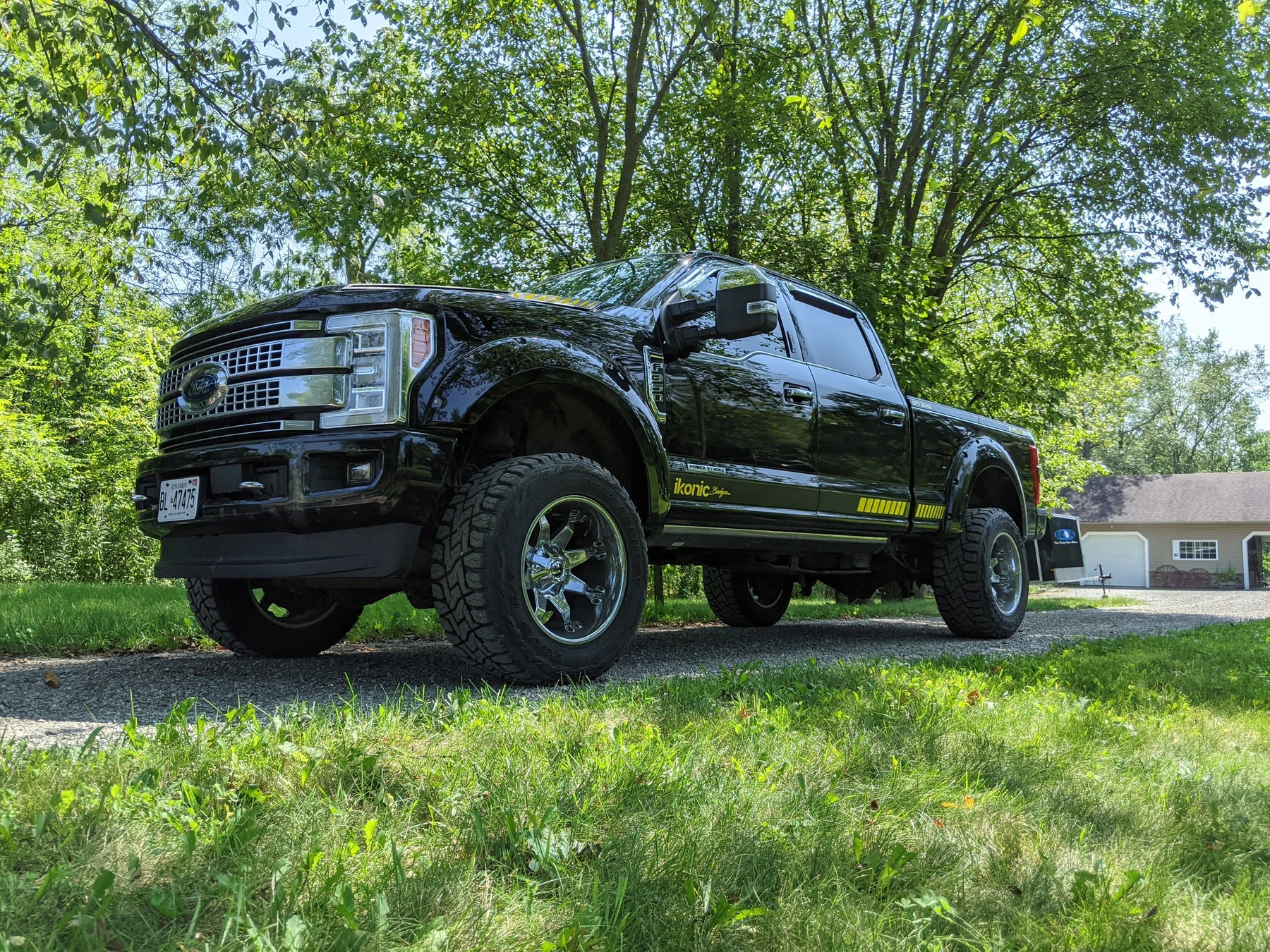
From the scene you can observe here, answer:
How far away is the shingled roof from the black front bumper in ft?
147

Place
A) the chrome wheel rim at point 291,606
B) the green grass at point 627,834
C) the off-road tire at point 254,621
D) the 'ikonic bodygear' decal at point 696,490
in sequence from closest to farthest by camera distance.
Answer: the green grass at point 627,834
the 'ikonic bodygear' decal at point 696,490
the off-road tire at point 254,621
the chrome wheel rim at point 291,606

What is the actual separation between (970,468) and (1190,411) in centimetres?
6879

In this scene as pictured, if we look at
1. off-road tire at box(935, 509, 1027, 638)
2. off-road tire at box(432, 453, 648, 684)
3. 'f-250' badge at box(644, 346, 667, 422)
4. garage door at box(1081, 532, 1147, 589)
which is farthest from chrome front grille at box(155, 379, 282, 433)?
garage door at box(1081, 532, 1147, 589)

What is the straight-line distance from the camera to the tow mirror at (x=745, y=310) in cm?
447

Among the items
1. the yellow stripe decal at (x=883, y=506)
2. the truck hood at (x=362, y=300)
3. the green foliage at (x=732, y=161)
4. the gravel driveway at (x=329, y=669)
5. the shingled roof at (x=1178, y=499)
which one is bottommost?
the gravel driveway at (x=329, y=669)

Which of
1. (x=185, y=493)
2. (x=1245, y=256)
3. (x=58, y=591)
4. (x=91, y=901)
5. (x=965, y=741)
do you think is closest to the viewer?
(x=91, y=901)

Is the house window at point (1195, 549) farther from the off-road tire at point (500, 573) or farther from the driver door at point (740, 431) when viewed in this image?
the off-road tire at point (500, 573)

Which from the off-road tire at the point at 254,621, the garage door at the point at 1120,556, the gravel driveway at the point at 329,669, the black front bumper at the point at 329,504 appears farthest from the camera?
the garage door at the point at 1120,556

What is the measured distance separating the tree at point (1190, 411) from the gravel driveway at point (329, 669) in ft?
211

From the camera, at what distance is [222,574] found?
12.6 feet

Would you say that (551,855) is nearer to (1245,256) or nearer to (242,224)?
(242,224)

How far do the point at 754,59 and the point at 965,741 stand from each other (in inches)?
427

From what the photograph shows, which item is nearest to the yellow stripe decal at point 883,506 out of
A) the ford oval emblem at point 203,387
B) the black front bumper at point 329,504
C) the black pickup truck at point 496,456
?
the black pickup truck at point 496,456

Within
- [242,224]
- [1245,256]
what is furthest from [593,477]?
[1245,256]
